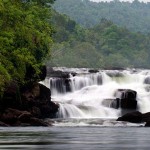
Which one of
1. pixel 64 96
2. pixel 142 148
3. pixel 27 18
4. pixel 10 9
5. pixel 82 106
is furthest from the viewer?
pixel 64 96

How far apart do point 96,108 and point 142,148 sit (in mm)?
49967

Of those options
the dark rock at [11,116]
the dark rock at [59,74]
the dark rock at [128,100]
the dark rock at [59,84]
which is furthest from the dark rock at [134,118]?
the dark rock at [59,74]

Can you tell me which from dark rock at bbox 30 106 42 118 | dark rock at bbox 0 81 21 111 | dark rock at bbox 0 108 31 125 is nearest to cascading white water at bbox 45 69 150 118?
dark rock at bbox 30 106 42 118

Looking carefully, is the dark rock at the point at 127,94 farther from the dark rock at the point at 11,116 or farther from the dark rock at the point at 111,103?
the dark rock at the point at 11,116

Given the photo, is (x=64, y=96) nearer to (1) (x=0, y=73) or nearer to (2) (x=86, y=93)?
(2) (x=86, y=93)

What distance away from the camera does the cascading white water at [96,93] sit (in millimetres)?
69044

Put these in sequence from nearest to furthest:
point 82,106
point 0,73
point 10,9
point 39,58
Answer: point 0,73 → point 10,9 → point 39,58 → point 82,106

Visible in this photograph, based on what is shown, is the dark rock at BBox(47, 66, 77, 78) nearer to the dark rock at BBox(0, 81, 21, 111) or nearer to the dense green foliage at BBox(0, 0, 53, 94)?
the dense green foliage at BBox(0, 0, 53, 94)

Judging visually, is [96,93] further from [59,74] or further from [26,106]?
[26,106]

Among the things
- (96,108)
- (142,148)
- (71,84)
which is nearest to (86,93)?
(71,84)

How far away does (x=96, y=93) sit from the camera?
78500 millimetres

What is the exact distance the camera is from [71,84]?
7775 centimetres

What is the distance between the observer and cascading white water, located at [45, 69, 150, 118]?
227ft

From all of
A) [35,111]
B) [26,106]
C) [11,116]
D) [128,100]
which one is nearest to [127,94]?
[128,100]
